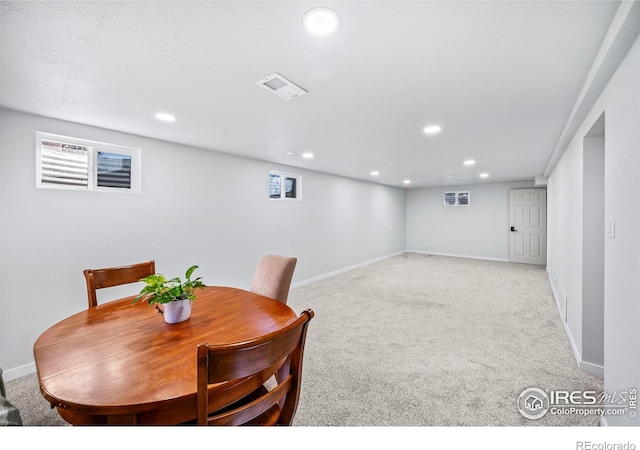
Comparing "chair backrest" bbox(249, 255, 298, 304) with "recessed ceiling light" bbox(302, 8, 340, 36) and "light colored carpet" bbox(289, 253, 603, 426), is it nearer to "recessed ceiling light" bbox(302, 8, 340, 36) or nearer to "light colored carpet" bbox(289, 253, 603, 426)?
"light colored carpet" bbox(289, 253, 603, 426)

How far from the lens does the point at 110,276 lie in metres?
1.94

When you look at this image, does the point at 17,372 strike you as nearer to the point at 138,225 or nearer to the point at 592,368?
the point at 138,225

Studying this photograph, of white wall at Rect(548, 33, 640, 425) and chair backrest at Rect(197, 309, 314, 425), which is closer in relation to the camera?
chair backrest at Rect(197, 309, 314, 425)

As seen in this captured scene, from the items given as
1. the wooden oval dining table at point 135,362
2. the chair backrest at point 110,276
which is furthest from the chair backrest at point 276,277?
the chair backrest at point 110,276

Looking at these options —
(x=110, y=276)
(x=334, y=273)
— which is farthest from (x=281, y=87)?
(x=334, y=273)

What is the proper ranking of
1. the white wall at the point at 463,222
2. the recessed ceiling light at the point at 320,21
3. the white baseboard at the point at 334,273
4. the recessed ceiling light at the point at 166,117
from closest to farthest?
the recessed ceiling light at the point at 320,21 < the recessed ceiling light at the point at 166,117 < the white baseboard at the point at 334,273 < the white wall at the point at 463,222

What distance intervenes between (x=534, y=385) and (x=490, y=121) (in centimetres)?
230

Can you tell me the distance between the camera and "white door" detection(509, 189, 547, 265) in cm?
668

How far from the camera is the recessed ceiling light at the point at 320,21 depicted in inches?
45.1

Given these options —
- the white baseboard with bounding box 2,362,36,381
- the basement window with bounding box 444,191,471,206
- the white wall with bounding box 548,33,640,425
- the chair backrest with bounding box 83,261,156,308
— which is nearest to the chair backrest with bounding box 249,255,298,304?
the chair backrest with bounding box 83,261,156,308

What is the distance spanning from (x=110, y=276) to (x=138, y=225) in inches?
45.3

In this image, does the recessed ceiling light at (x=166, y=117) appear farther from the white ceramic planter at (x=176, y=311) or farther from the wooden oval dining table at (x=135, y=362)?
the white ceramic planter at (x=176, y=311)

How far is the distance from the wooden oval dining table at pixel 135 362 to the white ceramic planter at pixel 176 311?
1.2 inches

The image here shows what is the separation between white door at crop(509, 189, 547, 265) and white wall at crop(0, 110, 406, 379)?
17.5ft
